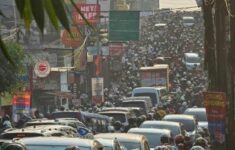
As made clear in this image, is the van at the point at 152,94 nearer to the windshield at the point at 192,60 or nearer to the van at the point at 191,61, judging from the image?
the van at the point at 191,61

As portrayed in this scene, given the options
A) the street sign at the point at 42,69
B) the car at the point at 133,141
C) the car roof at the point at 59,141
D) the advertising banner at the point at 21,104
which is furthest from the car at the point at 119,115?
the car roof at the point at 59,141

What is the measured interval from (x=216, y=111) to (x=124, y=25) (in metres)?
26.9

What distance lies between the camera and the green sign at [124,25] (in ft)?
137

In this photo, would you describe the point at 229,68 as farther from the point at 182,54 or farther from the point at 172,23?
the point at 172,23

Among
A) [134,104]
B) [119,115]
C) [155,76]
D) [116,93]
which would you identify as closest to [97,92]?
[134,104]

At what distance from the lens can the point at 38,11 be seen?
104 inches

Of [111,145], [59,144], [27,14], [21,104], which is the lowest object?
[21,104]

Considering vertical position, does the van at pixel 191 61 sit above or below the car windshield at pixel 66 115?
below

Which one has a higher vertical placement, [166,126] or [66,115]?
[166,126]

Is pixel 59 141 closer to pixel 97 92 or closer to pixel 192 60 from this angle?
pixel 97 92

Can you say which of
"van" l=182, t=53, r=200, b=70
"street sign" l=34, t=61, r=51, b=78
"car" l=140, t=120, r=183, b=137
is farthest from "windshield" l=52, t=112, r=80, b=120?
"van" l=182, t=53, r=200, b=70

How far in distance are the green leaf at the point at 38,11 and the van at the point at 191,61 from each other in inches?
2816

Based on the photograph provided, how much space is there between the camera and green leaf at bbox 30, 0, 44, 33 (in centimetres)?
261

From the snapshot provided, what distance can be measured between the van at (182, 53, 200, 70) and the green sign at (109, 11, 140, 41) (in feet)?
104
